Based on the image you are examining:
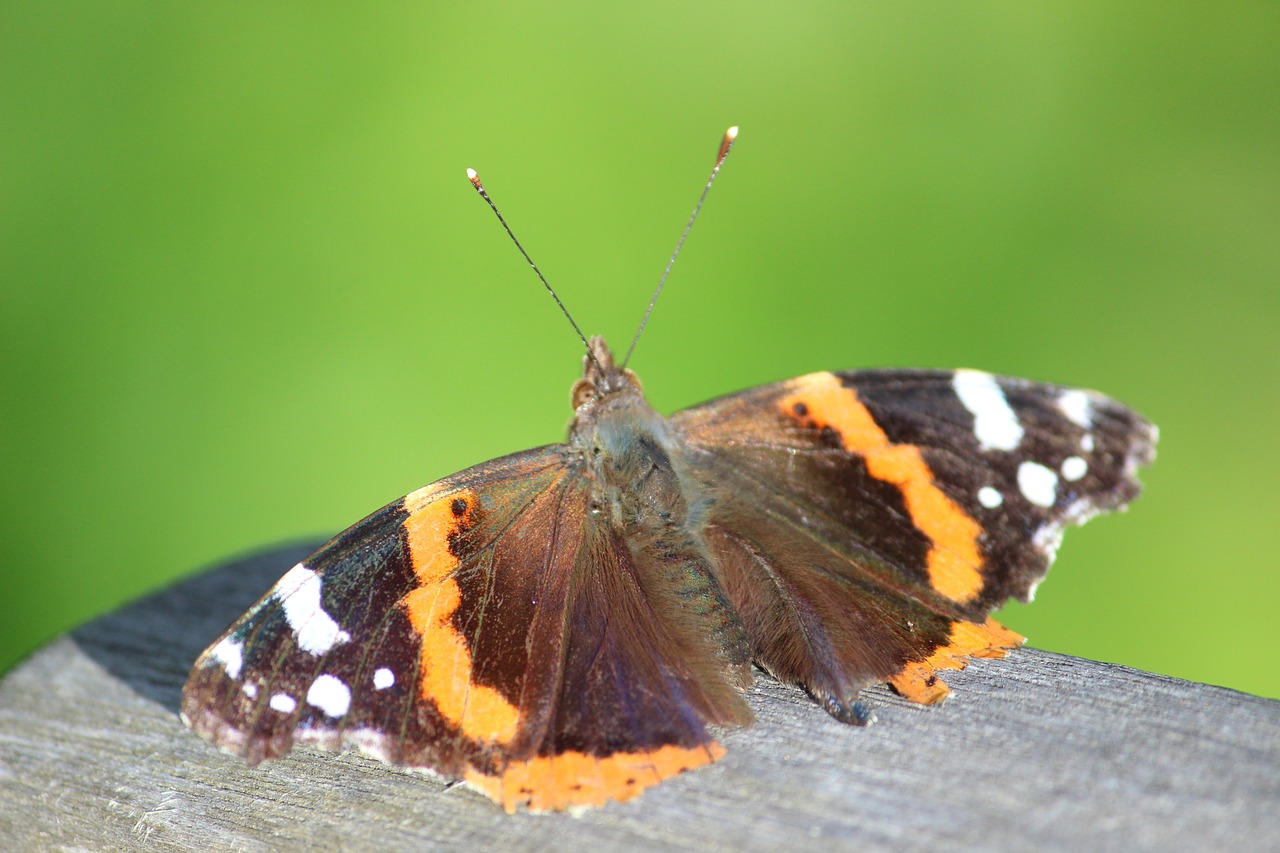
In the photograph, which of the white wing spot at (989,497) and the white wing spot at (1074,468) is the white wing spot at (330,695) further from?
the white wing spot at (1074,468)

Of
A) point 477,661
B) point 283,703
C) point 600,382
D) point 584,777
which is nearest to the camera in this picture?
point 584,777

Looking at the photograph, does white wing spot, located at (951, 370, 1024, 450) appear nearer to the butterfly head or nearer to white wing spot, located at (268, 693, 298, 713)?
the butterfly head

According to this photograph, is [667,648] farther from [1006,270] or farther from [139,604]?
[1006,270]

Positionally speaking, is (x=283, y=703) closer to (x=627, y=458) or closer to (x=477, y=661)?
(x=477, y=661)

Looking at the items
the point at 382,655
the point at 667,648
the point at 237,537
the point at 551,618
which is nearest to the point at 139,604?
the point at 382,655

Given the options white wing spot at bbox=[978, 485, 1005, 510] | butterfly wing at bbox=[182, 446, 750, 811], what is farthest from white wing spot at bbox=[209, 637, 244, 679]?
white wing spot at bbox=[978, 485, 1005, 510]

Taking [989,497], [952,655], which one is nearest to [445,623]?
[952,655]
